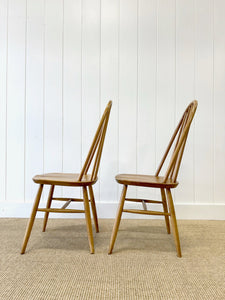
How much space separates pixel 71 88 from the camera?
2.14 metres

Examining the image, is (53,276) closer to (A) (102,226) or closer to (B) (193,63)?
(A) (102,226)

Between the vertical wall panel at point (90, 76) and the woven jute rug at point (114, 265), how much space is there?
0.63 metres

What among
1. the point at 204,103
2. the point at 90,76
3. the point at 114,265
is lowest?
the point at 114,265

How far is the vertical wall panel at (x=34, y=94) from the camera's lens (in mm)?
2146

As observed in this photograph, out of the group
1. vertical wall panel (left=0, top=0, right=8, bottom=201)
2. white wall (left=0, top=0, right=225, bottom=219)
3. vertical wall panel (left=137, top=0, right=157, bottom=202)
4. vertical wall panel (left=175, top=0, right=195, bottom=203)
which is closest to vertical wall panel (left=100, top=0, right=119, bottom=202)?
white wall (left=0, top=0, right=225, bottom=219)

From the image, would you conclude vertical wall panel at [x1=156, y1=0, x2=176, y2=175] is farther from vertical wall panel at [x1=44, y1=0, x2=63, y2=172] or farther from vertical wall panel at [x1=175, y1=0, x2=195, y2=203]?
vertical wall panel at [x1=44, y1=0, x2=63, y2=172]

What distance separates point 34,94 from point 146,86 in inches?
36.0

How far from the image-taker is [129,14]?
84.0 inches

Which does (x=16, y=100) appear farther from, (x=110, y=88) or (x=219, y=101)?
(x=219, y=101)

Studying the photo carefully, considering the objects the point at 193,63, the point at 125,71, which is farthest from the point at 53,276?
A: the point at 193,63

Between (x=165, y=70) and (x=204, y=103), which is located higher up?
(x=165, y=70)

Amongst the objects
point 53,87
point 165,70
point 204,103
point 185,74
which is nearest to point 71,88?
point 53,87

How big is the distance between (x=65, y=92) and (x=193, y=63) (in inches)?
41.9

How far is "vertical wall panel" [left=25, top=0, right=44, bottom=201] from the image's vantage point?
2.15 m
